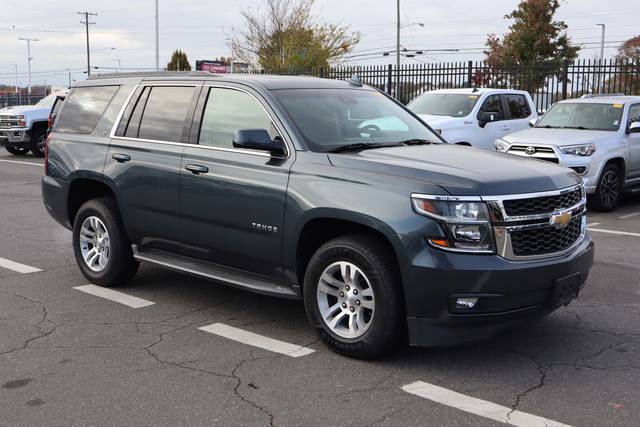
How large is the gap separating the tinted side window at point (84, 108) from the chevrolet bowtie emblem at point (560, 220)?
395 cm

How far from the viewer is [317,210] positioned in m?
4.84

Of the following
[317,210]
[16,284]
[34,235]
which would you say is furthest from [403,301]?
[34,235]

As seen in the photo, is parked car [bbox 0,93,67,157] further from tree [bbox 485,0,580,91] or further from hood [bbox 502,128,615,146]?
tree [bbox 485,0,580,91]

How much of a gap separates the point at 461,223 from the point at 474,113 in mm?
10111

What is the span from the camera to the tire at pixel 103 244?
6410mm

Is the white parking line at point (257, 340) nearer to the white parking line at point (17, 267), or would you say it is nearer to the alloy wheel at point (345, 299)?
the alloy wheel at point (345, 299)

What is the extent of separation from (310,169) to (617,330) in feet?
8.33

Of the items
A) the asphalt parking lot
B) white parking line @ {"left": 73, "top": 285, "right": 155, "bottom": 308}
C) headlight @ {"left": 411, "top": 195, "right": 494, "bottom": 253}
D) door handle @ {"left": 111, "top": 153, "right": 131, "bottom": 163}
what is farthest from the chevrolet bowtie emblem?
door handle @ {"left": 111, "top": 153, "right": 131, "bottom": 163}

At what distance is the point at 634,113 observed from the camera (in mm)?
12039

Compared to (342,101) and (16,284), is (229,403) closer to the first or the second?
(342,101)

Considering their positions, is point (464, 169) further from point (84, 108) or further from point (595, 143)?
point (595, 143)

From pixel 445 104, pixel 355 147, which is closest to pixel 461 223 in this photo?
pixel 355 147

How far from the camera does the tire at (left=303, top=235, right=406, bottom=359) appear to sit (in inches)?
179

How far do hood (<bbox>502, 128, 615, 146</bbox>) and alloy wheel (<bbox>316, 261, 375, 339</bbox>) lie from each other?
7.23 metres
